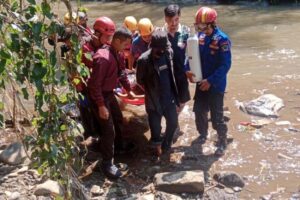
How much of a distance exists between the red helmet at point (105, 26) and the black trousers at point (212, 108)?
1291 millimetres

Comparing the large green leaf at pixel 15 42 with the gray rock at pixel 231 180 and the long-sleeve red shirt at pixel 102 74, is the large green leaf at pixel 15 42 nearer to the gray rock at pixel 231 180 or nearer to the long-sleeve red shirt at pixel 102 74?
the long-sleeve red shirt at pixel 102 74

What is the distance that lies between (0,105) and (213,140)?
11.3ft

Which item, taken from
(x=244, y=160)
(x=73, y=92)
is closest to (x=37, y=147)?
(x=73, y=92)

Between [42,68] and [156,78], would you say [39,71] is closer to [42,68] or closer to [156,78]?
[42,68]

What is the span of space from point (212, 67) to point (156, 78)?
25.9 inches

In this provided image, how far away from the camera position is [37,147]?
2.49m

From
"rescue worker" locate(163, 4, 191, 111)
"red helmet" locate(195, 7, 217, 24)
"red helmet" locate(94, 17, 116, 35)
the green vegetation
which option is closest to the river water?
"rescue worker" locate(163, 4, 191, 111)

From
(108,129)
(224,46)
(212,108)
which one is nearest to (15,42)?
(108,129)

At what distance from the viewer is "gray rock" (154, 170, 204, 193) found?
14.2ft

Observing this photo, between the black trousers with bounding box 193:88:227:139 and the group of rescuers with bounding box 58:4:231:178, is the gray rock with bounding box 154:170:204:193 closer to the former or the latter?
the group of rescuers with bounding box 58:4:231:178

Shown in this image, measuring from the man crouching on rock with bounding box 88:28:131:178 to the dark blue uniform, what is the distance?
895mm

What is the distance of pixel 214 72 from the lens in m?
4.85

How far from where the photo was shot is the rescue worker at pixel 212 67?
474 centimetres

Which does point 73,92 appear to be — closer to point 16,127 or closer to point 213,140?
point 16,127
